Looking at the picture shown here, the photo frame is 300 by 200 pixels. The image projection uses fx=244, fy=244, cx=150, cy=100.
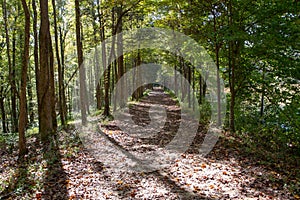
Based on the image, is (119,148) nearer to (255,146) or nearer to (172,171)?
(172,171)

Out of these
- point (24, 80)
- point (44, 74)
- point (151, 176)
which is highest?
point (44, 74)

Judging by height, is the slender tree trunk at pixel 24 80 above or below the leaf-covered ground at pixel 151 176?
above

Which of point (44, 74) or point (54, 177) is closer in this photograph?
point (54, 177)

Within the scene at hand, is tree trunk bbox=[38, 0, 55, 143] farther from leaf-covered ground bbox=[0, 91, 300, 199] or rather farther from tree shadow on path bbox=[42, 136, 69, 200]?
tree shadow on path bbox=[42, 136, 69, 200]

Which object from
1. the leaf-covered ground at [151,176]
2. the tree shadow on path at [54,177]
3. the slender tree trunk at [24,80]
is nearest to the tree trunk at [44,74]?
the slender tree trunk at [24,80]

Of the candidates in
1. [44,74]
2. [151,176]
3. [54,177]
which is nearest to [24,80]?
[44,74]

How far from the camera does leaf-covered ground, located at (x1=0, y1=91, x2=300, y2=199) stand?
217 inches

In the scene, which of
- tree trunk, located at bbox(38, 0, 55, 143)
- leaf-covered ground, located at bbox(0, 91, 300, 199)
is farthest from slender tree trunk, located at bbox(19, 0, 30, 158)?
tree trunk, located at bbox(38, 0, 55, 143)

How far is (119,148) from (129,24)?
54.5 feet

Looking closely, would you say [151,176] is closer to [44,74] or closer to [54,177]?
[54,177]

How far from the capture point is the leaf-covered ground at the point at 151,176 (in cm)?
550

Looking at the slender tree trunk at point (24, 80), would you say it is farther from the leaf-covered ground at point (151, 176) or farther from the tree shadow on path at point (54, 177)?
the tree shadow on path at point (54, 177)

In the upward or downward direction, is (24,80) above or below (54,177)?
above

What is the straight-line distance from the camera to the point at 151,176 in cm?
648
